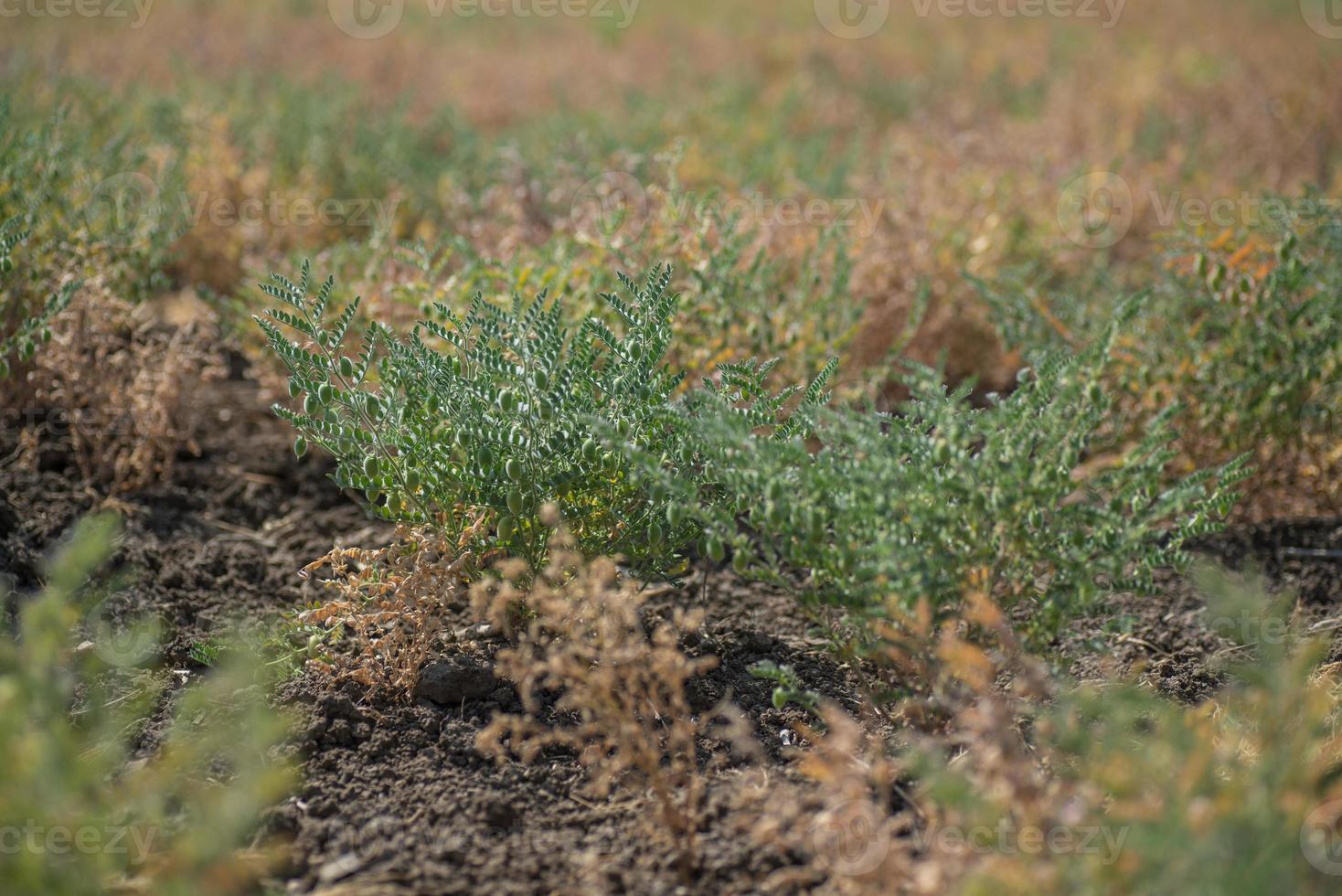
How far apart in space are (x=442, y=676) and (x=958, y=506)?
1.09 m

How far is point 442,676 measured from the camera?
245 cm

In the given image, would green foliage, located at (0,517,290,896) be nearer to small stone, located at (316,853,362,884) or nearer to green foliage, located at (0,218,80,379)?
small stone, located at (316,853,362,884)

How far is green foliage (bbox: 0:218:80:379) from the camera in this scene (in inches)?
105

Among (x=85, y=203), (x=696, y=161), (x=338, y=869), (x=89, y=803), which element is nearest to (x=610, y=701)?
(x=338, y=869)

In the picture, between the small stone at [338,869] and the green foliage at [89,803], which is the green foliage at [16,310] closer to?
the green foliage at [89,803]

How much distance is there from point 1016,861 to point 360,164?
4369 millimetres

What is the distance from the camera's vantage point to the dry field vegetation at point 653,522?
172 centimetres

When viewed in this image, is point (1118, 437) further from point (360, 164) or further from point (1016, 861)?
point (360, 164)

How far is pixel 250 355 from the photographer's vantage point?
3.61 meters

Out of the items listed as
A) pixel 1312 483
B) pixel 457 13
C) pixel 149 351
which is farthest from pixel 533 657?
pixel 457 13

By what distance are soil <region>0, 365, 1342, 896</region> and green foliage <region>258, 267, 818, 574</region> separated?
322mm

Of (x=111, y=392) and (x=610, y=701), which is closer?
(x=610, y=701)

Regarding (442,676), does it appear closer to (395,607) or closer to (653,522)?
(395,607)

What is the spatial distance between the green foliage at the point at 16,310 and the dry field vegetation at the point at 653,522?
17 millimetres
